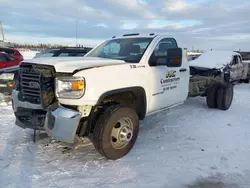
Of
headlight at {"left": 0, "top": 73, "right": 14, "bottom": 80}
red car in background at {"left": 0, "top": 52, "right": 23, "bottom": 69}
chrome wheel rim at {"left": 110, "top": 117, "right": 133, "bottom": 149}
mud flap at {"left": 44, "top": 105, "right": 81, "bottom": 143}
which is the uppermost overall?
red car in background at {"left": 0, "top": 52, "right": 23, "bottom": 69}

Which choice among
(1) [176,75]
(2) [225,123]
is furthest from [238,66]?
(1) [176,75]

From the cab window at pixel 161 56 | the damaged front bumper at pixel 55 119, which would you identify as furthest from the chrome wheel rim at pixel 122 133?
the cab window at pixel 161 56

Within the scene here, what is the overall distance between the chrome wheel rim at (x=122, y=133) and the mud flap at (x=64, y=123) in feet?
2.16

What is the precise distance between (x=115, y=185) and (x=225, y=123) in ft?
12.3

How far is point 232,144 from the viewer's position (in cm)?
459

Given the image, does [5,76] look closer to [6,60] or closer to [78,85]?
[78,85]

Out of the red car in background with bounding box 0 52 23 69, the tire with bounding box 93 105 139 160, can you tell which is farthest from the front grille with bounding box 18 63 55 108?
the red car in background with bounding box 0 52 23 69

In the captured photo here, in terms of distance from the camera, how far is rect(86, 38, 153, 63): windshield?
450 cm

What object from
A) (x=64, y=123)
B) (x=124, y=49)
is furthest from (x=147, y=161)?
(x=124, y=49)

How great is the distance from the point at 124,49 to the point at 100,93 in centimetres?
159

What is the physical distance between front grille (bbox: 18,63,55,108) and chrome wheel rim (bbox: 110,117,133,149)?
3.37ft

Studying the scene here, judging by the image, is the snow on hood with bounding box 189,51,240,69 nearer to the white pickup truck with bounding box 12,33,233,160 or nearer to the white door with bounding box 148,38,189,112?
the white door with bounding box 148,38,189,112

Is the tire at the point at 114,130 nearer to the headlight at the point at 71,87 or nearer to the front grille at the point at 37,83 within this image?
the headlight at the point at 71,87

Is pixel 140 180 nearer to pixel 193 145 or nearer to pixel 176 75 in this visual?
pixel 193 145
